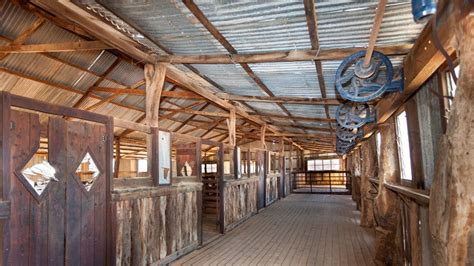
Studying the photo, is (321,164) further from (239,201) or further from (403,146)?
(403,146)

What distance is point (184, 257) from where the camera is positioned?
5.88 m

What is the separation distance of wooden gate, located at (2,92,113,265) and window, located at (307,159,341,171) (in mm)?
25591

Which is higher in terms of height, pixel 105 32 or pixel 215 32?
pixel 105 32

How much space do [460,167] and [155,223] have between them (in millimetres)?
4437

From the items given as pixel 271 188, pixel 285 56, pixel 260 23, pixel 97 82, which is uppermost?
pixel 97 82

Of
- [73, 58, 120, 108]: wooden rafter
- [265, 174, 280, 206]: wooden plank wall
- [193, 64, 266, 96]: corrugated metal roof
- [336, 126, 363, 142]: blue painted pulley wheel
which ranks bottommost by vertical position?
[265, 174, 280, 206]: wooden plank wall

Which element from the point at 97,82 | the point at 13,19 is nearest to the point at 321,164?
the point at 97,82

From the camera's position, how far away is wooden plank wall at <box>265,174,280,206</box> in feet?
46.2

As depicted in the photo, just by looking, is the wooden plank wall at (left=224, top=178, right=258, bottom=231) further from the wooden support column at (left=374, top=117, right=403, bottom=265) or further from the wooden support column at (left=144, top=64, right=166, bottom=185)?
the wooden support column at (left=374, top=117, right=403, bottom=265)

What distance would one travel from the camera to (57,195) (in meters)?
3.32

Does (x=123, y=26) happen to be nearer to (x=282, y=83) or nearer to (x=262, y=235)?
(x=282, y=83)

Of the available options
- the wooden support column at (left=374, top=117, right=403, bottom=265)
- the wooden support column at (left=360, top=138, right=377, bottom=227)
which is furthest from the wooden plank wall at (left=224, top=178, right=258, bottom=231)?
the wooden support column at (left=374, top=117, right=403, bottom=265)

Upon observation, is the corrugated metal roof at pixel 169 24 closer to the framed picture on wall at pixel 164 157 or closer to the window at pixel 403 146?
the framed picture on wall at pixel 164 157

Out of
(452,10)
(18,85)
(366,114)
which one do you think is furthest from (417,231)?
(18,85)
